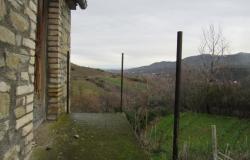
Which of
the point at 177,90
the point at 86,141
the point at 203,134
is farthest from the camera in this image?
the point at 203,134

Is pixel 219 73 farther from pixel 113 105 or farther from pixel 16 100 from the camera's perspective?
pixel 16 100

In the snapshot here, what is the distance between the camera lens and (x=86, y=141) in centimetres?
469

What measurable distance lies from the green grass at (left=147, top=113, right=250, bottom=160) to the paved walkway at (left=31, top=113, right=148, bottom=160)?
858 cm

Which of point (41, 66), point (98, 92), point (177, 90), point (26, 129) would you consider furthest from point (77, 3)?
point (98, 92)

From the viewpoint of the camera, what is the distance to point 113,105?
66.2 feet

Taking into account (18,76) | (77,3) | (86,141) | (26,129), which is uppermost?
(77,3)

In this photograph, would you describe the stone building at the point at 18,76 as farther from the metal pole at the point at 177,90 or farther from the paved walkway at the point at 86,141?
the metal pole at the point at 177,90

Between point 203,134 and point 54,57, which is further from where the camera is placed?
point 203,134

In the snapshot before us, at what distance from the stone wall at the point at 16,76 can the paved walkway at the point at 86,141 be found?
730 millimetres

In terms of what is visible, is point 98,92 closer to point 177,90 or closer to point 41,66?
point 41,66

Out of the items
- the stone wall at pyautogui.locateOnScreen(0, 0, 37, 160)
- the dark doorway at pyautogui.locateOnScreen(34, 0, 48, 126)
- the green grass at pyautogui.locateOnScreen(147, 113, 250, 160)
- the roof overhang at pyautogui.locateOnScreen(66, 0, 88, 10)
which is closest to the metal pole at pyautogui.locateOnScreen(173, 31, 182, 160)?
the stone wall at pyautogui.locateOnScreen(0, 0, 37, 160)

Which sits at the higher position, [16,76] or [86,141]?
[16,76]

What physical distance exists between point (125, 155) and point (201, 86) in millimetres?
23220

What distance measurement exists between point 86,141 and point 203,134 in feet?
52.3
